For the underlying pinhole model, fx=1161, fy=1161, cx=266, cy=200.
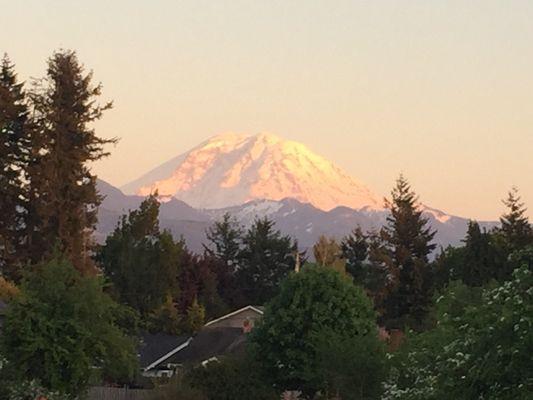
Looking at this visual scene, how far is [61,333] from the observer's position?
149ft

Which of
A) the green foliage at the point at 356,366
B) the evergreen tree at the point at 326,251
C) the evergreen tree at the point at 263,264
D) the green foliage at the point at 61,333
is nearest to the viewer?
the green foliage at the point at 356,366

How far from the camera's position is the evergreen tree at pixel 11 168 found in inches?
3255

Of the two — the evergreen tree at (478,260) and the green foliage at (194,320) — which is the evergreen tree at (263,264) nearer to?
the green foliage at (194,320)

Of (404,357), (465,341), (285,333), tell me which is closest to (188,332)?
(285,333)

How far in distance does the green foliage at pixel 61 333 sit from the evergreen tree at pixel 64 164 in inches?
1278

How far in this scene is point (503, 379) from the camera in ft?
70.2

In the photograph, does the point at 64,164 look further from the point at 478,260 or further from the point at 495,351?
the point at 495,351

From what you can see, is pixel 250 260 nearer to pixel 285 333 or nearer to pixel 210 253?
pixel 210 253

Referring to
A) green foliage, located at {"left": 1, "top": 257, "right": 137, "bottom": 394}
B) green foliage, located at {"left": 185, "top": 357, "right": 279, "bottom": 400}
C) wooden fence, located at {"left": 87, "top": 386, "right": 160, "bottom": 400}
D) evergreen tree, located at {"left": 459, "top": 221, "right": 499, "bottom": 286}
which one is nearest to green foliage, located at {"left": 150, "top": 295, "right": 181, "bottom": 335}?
evergreen tree, located at {"left": 459, "top": 221, "right": 499, "bottom": 286}

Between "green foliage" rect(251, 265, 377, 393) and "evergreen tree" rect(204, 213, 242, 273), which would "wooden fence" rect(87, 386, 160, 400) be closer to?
"green foliage" rect(251, 265, 377, 393)

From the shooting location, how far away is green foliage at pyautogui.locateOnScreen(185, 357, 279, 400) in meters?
48.9

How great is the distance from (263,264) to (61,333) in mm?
76470

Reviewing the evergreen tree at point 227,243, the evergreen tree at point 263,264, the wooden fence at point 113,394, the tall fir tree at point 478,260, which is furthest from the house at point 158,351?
the evergreen tree at point 227,243

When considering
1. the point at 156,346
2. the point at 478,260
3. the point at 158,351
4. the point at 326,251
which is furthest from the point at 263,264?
the point at 478,260
